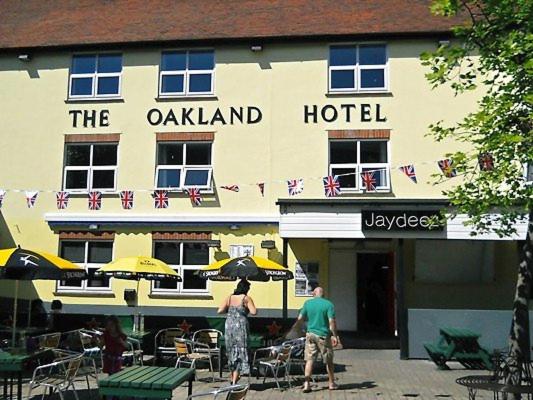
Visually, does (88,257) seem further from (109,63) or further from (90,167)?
(109,63)

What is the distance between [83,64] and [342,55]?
7356 mm

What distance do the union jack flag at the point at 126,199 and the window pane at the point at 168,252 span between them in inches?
48.7

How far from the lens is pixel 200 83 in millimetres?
17594

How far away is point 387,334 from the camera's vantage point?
16.6m

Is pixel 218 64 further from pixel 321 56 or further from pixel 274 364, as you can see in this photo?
pixel 274 364

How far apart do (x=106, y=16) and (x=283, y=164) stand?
7789 millimetres

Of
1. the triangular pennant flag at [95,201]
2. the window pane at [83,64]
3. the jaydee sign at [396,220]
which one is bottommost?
the jaydee sign at [396,220]

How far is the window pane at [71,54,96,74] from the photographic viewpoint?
18125 millimetres

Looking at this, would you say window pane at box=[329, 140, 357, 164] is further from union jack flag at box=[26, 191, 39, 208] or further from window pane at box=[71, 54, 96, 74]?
union jack flag at box=[26, 191, 39, 208]

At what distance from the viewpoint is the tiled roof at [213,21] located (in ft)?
56.5

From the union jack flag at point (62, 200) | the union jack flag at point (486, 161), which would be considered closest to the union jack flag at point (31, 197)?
the union jack flag at point (62, 200)

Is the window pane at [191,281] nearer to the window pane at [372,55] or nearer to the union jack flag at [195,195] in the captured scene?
the union jack flag at [195,195]

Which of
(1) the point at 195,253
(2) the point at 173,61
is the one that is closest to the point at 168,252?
(1) the point at 195,253

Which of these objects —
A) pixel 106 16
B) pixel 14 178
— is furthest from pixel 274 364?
pixel 106 16
